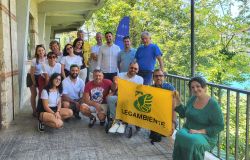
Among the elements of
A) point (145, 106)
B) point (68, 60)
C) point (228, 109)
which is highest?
point (68, 60)

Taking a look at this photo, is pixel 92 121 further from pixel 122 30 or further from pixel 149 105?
pixel 122 30

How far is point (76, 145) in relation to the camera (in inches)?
172

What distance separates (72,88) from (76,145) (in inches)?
54.5

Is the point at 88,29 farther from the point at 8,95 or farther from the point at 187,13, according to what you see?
the point at 8,95

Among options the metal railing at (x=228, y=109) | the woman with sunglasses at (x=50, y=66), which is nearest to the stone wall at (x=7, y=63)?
the woman with sunglasses at (x=50, y=66)

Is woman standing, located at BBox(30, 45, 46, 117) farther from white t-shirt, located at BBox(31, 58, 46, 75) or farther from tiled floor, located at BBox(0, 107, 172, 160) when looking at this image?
tiled floor, located at BBox(0, 107, 172, 160)

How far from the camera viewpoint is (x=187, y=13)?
1727cm

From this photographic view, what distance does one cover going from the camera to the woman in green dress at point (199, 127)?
3037 millimetres

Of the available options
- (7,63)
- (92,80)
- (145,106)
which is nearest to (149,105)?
(145,106)

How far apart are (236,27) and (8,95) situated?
14.7 meters

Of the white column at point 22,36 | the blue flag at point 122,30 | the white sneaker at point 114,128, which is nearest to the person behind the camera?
the white sneaker at point 114,128

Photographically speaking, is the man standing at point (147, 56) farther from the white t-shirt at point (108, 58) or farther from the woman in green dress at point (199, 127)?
the woman in green dress at point (199, 127)

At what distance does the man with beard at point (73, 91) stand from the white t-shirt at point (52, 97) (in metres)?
0.21

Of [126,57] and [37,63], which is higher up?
[126,57]
